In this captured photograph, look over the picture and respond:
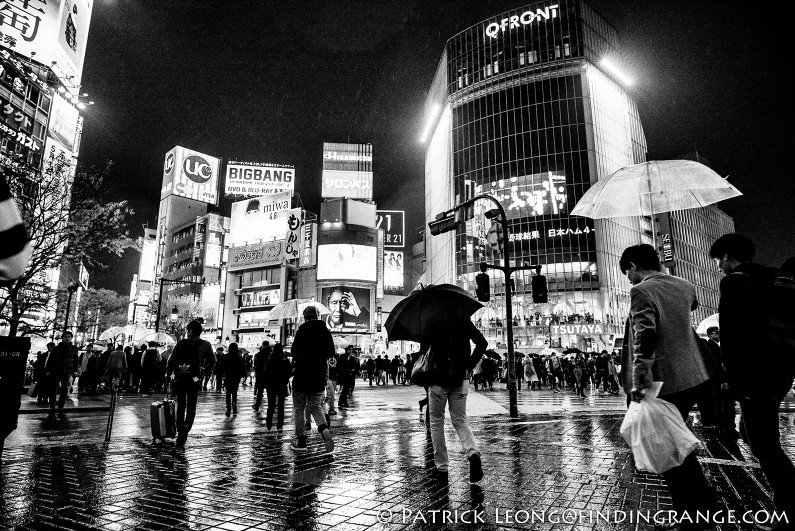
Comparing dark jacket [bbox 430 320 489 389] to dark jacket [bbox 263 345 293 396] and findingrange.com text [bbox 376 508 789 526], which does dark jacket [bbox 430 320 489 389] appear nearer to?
findingrange.com text [bbox 376 508 789 526]

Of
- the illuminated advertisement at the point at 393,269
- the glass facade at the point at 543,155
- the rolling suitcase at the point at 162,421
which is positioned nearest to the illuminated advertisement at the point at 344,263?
the glass facade at the point at 543,155

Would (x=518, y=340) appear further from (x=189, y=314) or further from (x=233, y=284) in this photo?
(x=189, y=314)

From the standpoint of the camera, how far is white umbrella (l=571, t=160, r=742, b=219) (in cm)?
635

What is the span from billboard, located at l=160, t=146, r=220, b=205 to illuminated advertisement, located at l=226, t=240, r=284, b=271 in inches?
1722

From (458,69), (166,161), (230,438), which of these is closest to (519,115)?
(458,69)

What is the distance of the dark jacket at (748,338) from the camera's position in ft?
9.94

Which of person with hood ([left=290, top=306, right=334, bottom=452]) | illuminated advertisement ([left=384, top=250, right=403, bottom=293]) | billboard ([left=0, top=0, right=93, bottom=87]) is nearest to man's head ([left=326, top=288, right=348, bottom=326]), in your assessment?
illuminated advertisement ([left=384, top=250, right=403, bottom=293])

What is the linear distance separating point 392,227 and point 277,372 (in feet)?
268

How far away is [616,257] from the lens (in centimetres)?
6431

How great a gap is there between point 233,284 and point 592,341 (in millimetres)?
52965

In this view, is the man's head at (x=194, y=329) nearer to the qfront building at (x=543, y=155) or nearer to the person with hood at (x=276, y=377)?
the person with hood at (x=276, y=377)

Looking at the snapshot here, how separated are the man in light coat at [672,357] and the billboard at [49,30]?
38.0 meters

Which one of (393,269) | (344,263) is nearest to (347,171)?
(344,263)

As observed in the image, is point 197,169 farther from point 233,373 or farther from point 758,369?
point 758,369
